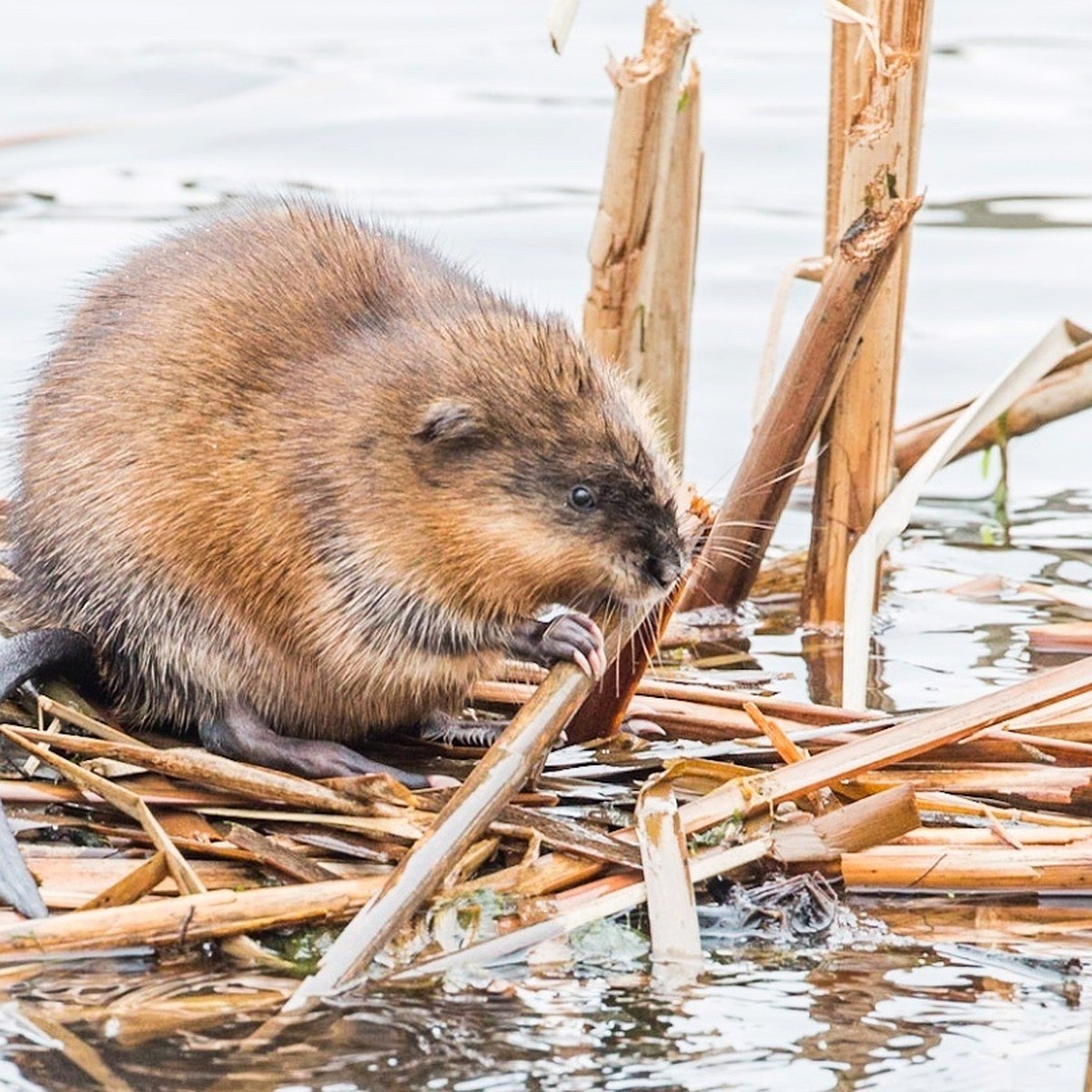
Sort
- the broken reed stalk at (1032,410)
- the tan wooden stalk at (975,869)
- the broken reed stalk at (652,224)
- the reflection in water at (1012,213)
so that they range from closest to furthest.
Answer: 1. the tan wooden stalk at (975,869)
2. the broken reed stalk at (652,224)
3. the broken reed stalk at (1032,410)
4. the reflection in water at (1012,213)

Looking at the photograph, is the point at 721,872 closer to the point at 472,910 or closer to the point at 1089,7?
the point at 472,910

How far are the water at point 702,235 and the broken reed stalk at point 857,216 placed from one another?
0.98ft

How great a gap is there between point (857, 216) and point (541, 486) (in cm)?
133

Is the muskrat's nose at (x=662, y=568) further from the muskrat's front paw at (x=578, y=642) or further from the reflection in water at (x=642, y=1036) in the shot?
the reflection in water at (x=642, y=1036)

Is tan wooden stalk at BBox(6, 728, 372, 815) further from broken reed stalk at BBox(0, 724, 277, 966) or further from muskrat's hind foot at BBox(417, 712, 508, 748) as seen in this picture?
muskrat's hind foot at BBox(417, 712, 508, 748)

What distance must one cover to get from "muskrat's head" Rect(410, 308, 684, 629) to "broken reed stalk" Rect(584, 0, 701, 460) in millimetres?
1127

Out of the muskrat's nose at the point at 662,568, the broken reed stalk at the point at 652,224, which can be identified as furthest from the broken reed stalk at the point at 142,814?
the broken reed stalk at the point at 652,224

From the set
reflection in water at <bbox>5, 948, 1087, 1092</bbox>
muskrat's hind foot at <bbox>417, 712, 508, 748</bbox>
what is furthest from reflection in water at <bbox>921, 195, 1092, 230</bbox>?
reflection in water at <bbox>5, 948, 1087, 1092</bbox>

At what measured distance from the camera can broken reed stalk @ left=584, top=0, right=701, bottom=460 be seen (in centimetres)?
593

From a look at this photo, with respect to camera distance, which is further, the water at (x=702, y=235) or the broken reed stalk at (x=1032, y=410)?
the broken reed stalk at (x=1032, y=410)

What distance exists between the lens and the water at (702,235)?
370 cm

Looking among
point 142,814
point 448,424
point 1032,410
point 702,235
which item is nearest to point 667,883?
point 142,814

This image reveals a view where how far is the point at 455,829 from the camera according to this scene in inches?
161

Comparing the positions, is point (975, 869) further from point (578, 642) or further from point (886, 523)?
point (886, 523)
